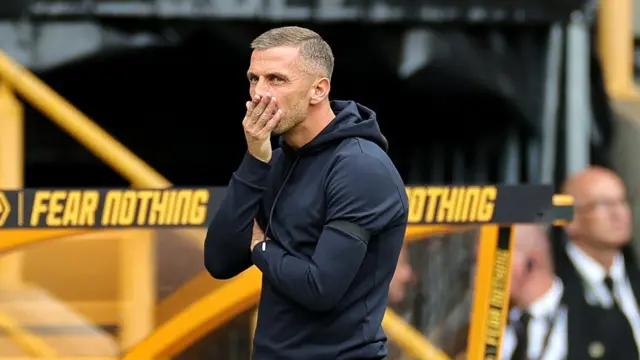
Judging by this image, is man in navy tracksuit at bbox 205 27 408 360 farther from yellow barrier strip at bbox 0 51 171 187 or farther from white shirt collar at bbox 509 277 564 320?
white shirt collar at bbox 509 277 564 320

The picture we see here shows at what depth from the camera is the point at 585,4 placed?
652cm

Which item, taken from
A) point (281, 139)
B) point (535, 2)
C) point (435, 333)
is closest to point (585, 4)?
point (535, 2)

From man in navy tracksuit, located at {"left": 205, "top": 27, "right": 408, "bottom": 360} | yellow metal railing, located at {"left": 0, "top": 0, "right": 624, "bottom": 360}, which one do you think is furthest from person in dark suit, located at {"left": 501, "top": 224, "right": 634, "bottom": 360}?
man in navy tracksuit, located at {"left": 205, "top": 27, "right": 408, "bottom": 360}

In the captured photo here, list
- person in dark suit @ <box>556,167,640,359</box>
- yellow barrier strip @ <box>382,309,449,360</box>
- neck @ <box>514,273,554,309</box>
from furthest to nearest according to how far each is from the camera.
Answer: person in dark suit @ <box>556,167,640,359</box> → neck @ <box>514,273,554,309</box> → yellow barrier strip @ <box>382,309,449,360</box>

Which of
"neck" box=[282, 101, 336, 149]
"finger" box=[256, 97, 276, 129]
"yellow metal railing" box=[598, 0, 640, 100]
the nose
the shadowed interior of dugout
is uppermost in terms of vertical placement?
the nose

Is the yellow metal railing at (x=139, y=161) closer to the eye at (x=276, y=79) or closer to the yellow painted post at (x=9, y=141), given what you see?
the yellow painted post at (x=9, y=141)

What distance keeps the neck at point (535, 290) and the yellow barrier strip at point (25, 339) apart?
1889mm

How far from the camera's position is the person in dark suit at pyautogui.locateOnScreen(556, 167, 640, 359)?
5.07 metres

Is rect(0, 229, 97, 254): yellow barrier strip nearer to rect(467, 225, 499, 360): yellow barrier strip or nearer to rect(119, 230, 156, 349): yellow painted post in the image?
rect(119, 230, 156, 349): yellow painted post

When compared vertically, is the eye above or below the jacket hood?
above

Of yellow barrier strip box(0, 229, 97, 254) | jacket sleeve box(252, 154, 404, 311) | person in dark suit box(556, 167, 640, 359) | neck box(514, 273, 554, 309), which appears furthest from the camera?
person in dark suit box(556, 167, 640, 359)

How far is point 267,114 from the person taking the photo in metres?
2.50

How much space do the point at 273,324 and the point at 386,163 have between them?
430 mm

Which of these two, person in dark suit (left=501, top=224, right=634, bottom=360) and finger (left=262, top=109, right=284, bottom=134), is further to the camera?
person in dark suit (left=501, top=224, right=634, bottom=360)
